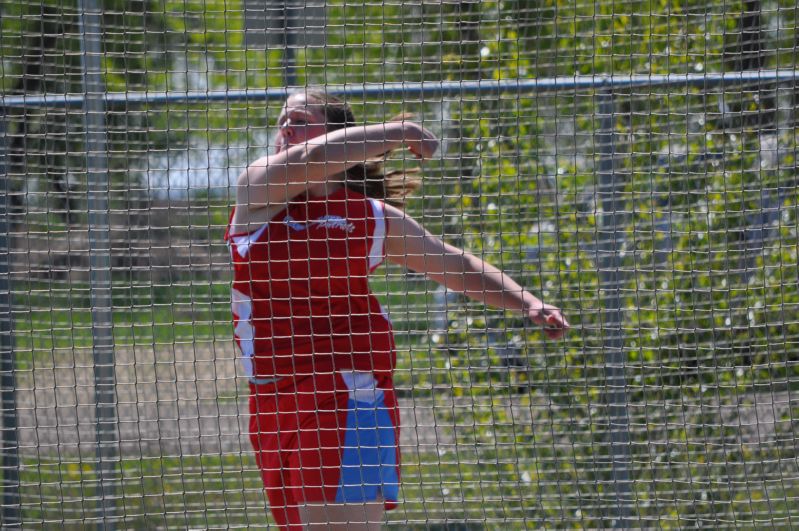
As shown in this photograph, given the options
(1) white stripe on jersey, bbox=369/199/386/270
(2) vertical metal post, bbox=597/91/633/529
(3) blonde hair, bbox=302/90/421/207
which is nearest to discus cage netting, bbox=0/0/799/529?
(2) vertical metal post, bbox=597/91/633/529

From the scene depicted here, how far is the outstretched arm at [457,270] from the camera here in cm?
227

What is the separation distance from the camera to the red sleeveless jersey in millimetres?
2137

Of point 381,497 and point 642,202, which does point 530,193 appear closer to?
point 642,202

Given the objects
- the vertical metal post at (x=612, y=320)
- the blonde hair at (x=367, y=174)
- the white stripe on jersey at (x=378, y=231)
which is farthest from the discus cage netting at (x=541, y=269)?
the white stripe on jersey at (x=378, y=231)

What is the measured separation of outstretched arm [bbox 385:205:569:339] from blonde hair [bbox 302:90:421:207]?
0.48 feet

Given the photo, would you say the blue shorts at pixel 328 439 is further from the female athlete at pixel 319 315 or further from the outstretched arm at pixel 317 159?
the outstretched arm at pixel 317 159

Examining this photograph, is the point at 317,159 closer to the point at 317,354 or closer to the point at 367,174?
the point at 367,174

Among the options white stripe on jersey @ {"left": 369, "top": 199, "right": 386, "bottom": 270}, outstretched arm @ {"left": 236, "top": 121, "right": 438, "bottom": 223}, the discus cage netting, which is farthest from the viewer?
the discus cage netting

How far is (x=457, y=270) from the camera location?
232 cm

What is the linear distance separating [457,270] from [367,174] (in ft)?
1.19

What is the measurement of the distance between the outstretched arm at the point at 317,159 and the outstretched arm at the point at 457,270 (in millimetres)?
192

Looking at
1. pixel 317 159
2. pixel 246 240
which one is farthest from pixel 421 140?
pixel 246 240

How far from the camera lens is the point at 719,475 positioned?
10.2 feet

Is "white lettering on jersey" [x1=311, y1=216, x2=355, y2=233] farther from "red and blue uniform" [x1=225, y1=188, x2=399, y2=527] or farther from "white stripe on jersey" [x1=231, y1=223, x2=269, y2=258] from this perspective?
"white stripe on jersey" [x1=231, y1=223, x2=269, y2=258]
